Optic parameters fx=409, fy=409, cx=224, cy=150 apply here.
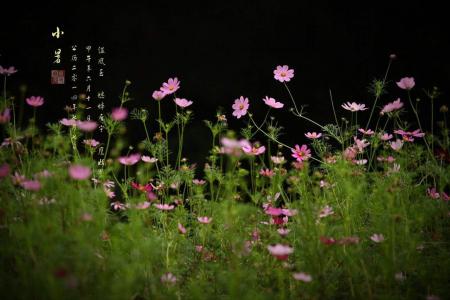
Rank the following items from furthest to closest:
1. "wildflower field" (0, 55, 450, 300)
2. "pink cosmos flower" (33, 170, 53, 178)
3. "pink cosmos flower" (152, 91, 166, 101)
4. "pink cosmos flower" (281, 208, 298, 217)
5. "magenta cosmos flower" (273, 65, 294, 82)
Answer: "magenta cosmos flower" (273, 65, 294, 82)
"pink cosmos flower" (152, 91, 166, 101)
"pink cosmos flower" (281, 208, 298, 217)
"pink cosmos flower" (33, 170, 53, 178)
"wildflower field" (0, 55, 450, 300)

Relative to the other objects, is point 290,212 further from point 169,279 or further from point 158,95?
point 158,95

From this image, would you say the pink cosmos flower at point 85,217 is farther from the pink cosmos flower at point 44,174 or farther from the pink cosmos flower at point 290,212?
the pink cosmos flower at point 290,212

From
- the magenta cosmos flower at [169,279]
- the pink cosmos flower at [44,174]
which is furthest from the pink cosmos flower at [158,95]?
the magenta cosmos flower at [169,279]

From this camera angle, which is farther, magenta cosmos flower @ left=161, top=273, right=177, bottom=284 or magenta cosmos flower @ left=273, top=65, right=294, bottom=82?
magenta cosmos flower @ left=273, top=65, right=294, bottom=82

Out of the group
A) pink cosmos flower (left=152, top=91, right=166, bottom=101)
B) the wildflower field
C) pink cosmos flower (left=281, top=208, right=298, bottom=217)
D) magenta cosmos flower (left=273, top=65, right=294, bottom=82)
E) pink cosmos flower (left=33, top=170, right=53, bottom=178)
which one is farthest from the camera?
magenta cosmos flower (left=273, top=65, right=294, bottom=82)

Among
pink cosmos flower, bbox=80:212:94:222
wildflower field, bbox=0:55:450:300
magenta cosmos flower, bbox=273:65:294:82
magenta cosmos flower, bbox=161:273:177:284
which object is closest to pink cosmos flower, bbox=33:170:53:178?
wildflower field, bbox=0:55:450:300

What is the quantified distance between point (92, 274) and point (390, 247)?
99cm

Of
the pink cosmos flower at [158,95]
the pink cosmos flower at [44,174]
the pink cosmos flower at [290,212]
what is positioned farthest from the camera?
the pink cosmos flower at [158,95]

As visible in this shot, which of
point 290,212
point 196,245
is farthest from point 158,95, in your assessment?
point 290,212

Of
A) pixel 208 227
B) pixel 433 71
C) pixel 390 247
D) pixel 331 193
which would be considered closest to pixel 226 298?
pixel 208 227

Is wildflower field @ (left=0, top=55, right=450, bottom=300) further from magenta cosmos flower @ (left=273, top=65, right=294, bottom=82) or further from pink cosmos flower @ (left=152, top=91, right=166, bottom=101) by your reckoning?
magenta cosmos flower @ (left=273, top=65, right=294, bottom=82)

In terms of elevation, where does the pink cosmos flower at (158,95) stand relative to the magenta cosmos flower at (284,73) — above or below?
below

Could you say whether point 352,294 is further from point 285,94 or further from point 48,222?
point 285,94

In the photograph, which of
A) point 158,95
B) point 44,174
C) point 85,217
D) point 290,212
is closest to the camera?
point 85,217
